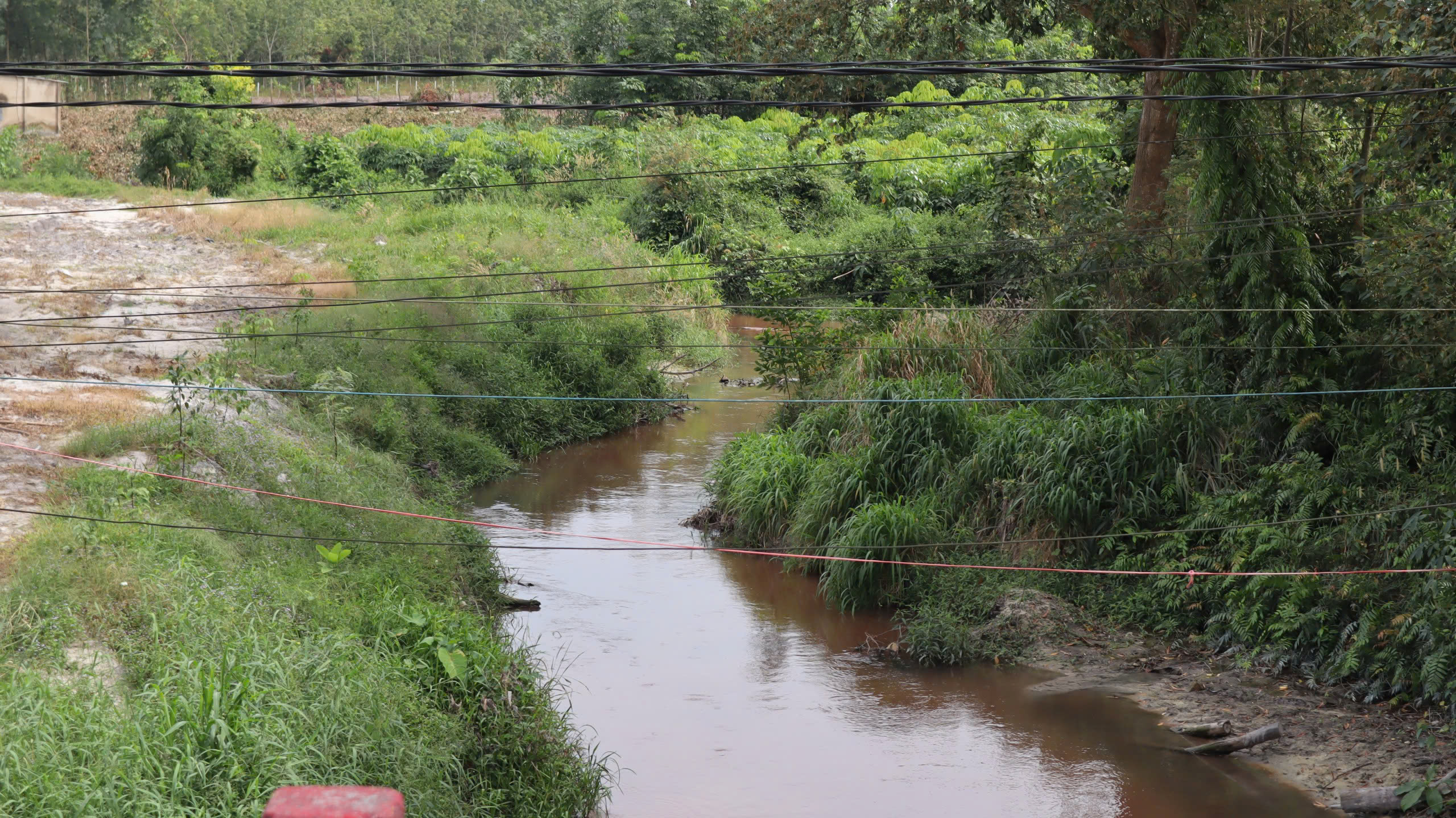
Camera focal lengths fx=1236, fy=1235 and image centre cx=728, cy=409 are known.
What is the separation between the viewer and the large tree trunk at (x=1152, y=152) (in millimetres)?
13391

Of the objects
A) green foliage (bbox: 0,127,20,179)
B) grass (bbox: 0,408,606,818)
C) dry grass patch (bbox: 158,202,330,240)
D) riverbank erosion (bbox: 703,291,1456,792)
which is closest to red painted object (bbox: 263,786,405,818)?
grass (bbox: 0,408,606,818)

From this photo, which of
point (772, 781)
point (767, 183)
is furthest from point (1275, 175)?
point (767, 183)

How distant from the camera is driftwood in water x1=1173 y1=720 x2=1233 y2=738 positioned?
29.1 ft

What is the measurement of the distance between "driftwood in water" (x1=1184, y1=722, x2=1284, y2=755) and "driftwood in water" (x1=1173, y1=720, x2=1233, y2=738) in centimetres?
13

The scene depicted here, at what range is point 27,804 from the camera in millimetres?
5316

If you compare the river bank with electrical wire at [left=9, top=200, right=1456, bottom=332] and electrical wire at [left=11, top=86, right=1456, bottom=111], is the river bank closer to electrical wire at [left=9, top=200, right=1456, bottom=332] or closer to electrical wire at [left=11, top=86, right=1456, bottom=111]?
electrical wire at [left=9, top=200, right=1456, bottom=332]

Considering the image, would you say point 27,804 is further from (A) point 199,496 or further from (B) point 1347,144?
(B) point 1347,144

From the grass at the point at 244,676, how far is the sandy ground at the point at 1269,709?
14.1 ft

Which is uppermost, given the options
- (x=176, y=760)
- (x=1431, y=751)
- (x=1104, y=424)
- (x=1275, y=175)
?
(x=1275, y=175)

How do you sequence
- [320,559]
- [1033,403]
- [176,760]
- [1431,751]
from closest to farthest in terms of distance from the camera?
[176,760]
[1431,751]
[320,559]
[1033,403]

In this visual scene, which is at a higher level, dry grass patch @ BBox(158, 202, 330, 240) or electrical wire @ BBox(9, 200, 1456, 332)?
dry grass patch @ BBox(158, 202, 330, 240)

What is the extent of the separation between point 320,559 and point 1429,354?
8801 mm

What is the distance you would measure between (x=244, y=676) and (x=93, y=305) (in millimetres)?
11173

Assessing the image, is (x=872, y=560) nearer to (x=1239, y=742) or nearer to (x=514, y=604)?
(x=514, y=604)
